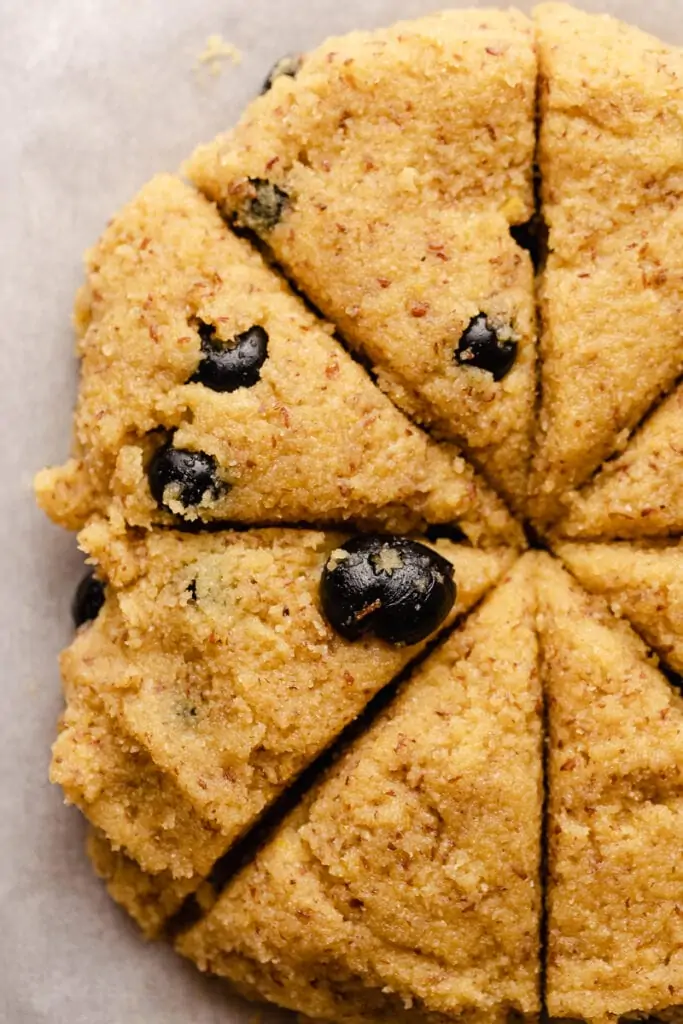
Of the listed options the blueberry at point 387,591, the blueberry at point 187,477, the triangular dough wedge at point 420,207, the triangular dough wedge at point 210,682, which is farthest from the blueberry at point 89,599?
the triangular dough wedge at point 420,207

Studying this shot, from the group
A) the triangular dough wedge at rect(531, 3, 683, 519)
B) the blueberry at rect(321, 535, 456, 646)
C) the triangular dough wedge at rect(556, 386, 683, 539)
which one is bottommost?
the blueberry at rect(321, 535, 456, 646)

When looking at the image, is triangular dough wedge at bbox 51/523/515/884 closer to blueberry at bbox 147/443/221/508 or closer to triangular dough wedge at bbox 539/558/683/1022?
blueberry at bbox 147/443/221/508

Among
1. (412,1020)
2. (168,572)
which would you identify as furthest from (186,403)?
(412,1020)

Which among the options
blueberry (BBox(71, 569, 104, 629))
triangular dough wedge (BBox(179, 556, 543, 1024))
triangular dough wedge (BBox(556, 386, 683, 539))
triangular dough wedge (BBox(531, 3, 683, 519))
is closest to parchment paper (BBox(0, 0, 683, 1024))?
blueberry (BBox(71, 569, 104, 629))

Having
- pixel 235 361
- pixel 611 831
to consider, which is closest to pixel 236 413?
pixel 235 361

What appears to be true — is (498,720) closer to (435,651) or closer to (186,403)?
(435,651)

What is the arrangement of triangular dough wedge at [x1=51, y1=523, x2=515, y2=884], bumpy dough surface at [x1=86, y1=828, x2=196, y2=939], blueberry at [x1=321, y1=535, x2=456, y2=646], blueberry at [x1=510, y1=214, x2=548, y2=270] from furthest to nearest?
bumpy dough surface at [x1=86, y1=828, x2=196, y2=939] → blueberry at [x1=510, y1=214, x2=548, y2=270] → triangular dough wedge at [x1=51, y1=523, x2=515, y2=884] → blueberry at [x1=321, y1=535, x2=456, y2=646]
